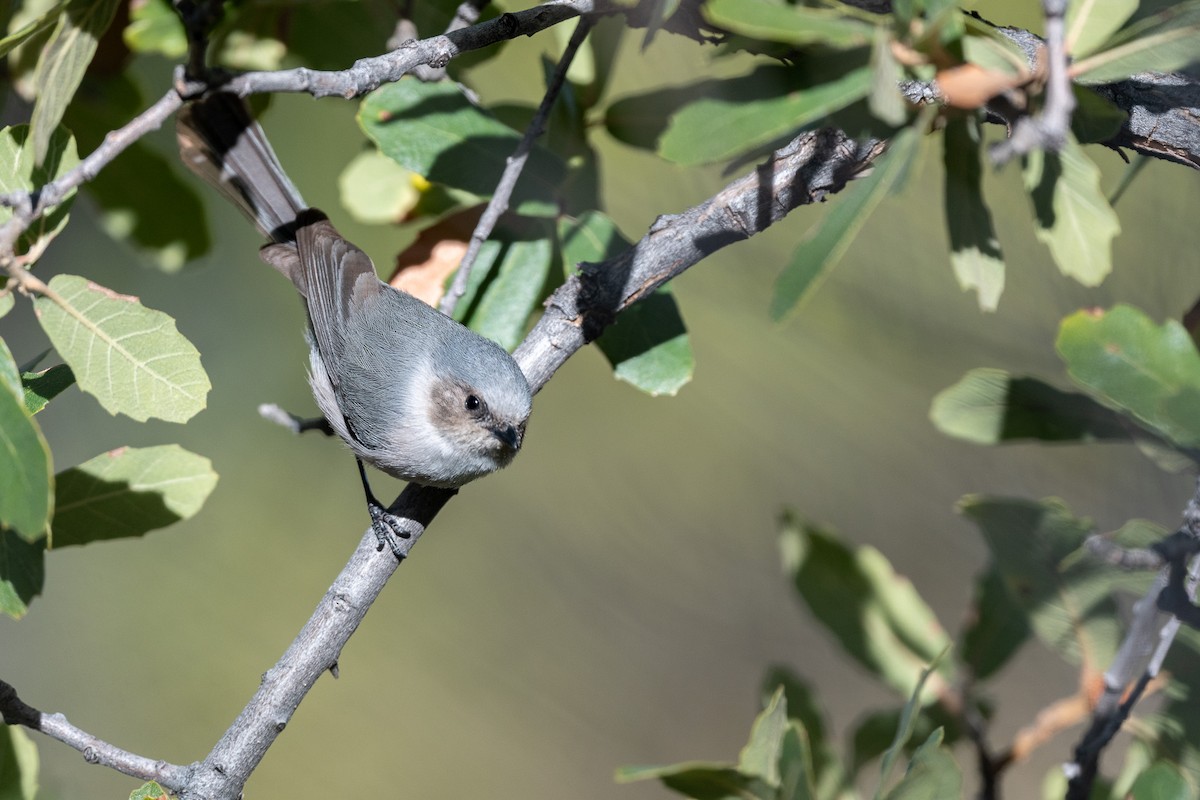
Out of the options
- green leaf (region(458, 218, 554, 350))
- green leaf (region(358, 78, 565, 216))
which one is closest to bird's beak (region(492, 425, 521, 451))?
green leaf (region(458, 218, 554, 350))

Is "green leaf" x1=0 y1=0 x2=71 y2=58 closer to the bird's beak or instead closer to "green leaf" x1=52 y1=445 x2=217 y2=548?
"green leaf" x1=52 y1=445 x2=217 y2=548

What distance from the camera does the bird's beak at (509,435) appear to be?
1999mm

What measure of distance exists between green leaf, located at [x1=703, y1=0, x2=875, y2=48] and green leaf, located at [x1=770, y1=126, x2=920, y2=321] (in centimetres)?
10

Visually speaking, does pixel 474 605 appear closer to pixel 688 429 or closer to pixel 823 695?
pixel 688 429

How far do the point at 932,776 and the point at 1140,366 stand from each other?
52cm

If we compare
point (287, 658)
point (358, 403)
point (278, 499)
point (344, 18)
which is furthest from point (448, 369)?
point (278, 499)

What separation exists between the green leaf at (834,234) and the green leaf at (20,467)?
72 centimetres

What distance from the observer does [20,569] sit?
1.12 m

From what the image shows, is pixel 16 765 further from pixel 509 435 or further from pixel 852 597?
pixel 852 597

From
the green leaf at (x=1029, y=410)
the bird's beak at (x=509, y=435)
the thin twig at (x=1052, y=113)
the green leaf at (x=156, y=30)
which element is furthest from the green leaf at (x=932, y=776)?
the green leaf at (x=156, y=30)

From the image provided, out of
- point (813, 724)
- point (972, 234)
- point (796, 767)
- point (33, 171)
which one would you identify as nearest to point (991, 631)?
point (813, 724)

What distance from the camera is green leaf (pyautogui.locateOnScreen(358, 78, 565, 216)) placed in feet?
5.08

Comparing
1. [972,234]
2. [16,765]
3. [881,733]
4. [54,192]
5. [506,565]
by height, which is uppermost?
[54,192]

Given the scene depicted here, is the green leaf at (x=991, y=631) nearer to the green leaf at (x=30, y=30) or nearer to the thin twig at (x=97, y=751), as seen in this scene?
the thin twig at (x=97, y=751)
